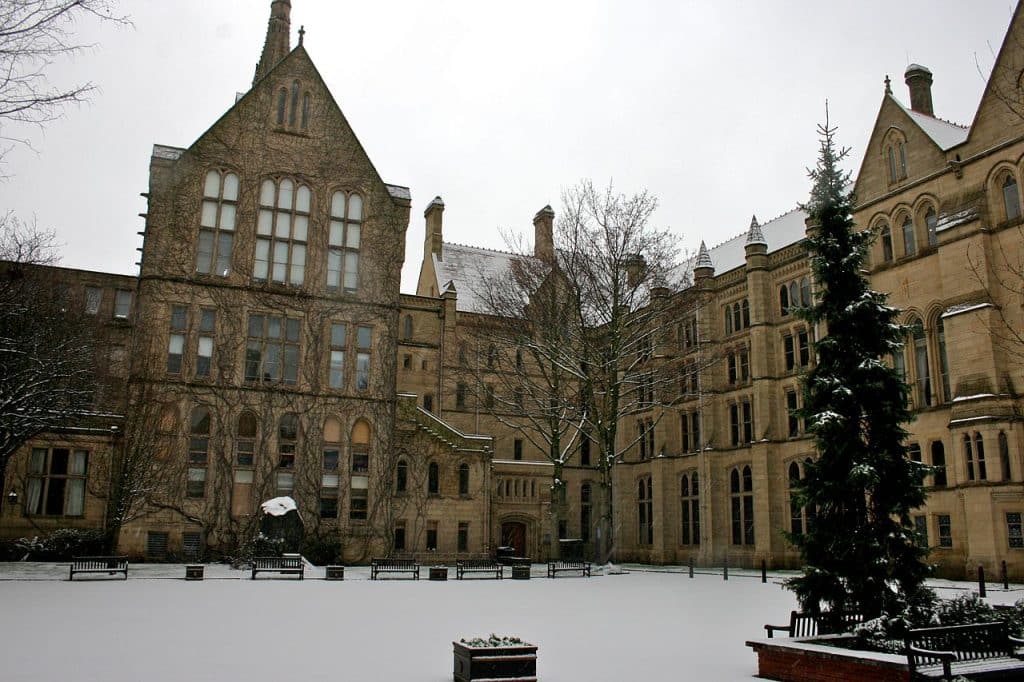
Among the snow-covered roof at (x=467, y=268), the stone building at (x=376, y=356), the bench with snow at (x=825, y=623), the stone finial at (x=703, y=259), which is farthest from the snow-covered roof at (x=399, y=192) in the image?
the bench with snow at (x=825, y=623)

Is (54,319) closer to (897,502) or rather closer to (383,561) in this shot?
(383,561)

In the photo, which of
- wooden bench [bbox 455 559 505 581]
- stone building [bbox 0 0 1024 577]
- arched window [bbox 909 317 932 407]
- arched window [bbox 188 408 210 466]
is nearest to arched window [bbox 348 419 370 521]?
stone building [bbox 0 0 1024 577]

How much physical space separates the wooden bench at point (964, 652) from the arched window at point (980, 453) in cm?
2175

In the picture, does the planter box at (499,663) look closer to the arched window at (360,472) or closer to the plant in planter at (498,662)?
the plant in planter at (498,662)

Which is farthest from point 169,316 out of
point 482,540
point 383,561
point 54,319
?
point 482,540

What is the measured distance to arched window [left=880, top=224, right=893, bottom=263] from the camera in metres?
37.0

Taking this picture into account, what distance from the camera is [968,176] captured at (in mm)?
33188

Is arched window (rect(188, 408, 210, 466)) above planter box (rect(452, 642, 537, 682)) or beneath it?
above

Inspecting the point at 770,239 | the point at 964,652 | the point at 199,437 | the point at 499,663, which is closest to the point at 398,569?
the point at 199,437

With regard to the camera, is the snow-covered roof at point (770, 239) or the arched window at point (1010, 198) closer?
the arched window at point (1010, 198)

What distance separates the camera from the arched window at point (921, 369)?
34.2 metres

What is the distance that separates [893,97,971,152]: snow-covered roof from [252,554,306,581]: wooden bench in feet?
103

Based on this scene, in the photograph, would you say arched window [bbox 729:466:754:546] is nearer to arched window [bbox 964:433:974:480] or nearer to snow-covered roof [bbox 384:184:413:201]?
arched window [bbox 964:433:974:480]

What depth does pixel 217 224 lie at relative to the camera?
124 ft
